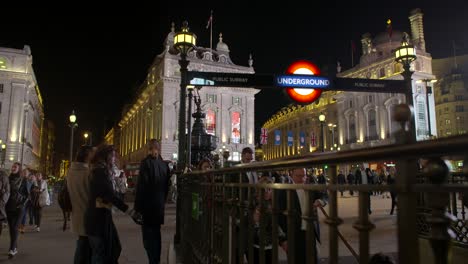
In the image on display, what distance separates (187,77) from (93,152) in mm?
5047

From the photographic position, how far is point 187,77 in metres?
10.1

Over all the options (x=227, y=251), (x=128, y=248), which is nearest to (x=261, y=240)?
(x=227, y=251)

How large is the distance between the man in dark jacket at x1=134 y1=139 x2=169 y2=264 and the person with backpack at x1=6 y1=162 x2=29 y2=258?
3416 mm

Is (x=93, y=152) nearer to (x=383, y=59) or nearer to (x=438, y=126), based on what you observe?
(x=383, y=59)

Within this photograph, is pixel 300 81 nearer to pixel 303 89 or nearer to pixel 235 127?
pixel 303 89

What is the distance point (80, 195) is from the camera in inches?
209

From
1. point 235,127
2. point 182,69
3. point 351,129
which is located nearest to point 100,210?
point 182,69

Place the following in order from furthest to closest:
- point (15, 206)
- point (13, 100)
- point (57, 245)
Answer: point (13, 100) < point (57, 245) < point (15, 206)

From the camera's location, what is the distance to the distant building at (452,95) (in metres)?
75.4

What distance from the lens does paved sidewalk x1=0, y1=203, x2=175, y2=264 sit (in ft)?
25.2

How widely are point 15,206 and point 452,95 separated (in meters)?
85.2

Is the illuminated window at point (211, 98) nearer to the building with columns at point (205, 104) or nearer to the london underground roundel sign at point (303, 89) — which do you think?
the building with columns at point (205, 104)

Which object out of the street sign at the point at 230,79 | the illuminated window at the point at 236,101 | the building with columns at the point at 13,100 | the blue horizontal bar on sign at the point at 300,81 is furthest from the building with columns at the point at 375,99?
the building with columns at the point at 13,100

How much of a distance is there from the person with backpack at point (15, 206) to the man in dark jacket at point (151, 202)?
3416 mm
